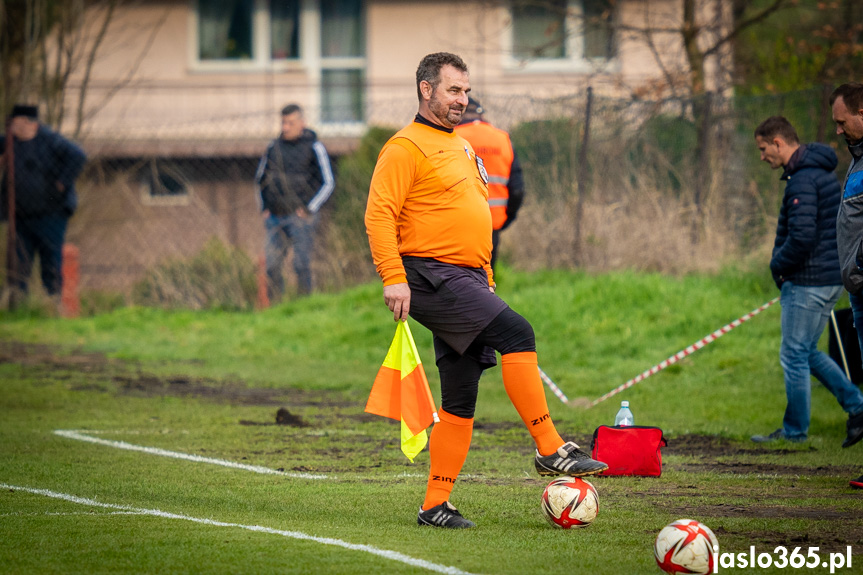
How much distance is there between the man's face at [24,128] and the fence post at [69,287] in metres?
1.68

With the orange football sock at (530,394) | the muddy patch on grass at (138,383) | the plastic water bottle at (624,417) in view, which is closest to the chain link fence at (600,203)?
the muddy patch on grass at (138,383)

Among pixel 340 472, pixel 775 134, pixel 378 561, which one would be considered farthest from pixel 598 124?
pixel 378 561

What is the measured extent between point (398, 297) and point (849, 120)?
299cm

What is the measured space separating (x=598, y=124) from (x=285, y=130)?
13.7 ft

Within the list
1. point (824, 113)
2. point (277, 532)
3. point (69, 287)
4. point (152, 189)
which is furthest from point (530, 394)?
point (152, 189)

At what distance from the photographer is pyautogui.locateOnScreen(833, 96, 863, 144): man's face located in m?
6.24

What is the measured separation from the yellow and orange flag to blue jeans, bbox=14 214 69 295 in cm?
1090

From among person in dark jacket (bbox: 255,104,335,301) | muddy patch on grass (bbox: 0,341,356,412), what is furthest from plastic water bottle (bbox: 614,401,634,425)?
person in dark jacket (bbox: 255,104,335,301)

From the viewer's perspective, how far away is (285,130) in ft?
47.5

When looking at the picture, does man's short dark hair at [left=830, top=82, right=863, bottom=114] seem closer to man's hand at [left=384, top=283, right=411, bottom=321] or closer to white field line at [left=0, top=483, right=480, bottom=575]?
man's hand at [left=384, top=283, right=411, bottom=321]

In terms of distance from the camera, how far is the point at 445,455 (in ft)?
17.7

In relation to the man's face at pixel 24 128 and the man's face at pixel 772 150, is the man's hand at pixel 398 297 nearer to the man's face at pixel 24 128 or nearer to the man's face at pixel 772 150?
the man's face at pixel 772 150

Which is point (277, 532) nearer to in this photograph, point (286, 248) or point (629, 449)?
point (629, 449)

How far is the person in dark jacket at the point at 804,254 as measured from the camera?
760cm
